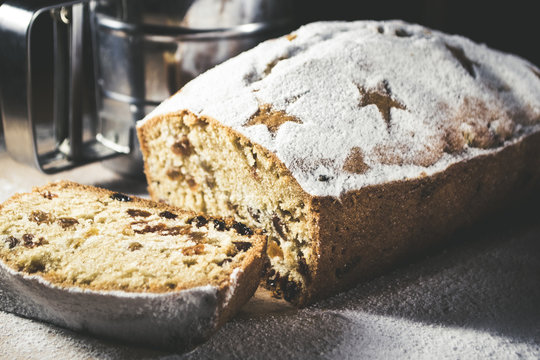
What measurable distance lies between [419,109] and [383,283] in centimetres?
61

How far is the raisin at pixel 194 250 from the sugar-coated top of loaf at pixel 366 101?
14.0 inches

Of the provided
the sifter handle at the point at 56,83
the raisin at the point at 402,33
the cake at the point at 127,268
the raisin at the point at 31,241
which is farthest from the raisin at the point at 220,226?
the raisin at the point at 402,33

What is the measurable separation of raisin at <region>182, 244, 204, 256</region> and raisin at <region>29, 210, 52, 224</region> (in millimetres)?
479

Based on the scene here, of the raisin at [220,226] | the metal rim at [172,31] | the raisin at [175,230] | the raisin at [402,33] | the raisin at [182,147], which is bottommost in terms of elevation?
the raisin at [175,230]

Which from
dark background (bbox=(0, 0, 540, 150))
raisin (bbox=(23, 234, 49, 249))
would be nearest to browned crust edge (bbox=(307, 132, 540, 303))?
raisin (bbox=(23, 234, 49, 249))

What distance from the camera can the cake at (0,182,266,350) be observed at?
160 centimetres

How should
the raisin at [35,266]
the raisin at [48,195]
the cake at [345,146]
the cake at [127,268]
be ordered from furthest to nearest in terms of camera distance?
the raisin at [48,195] → the cake at [345,146] → the raisin at [35,266] → the cake at [127,268]

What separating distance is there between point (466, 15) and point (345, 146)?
206 cm

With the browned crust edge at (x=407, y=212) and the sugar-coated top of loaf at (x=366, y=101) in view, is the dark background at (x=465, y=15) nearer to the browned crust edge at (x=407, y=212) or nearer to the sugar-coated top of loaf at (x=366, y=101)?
the sugar-coated top of loaf at (x=366, y=101)

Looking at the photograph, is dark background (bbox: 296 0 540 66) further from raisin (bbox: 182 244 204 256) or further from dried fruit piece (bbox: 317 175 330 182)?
raisin (bbox: 182 244 204 256)

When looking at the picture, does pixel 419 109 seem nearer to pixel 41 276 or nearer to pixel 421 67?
pixel 421 67

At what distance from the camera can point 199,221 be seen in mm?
1970

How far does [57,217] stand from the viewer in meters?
1.96

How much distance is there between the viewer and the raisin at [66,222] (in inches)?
75.1
